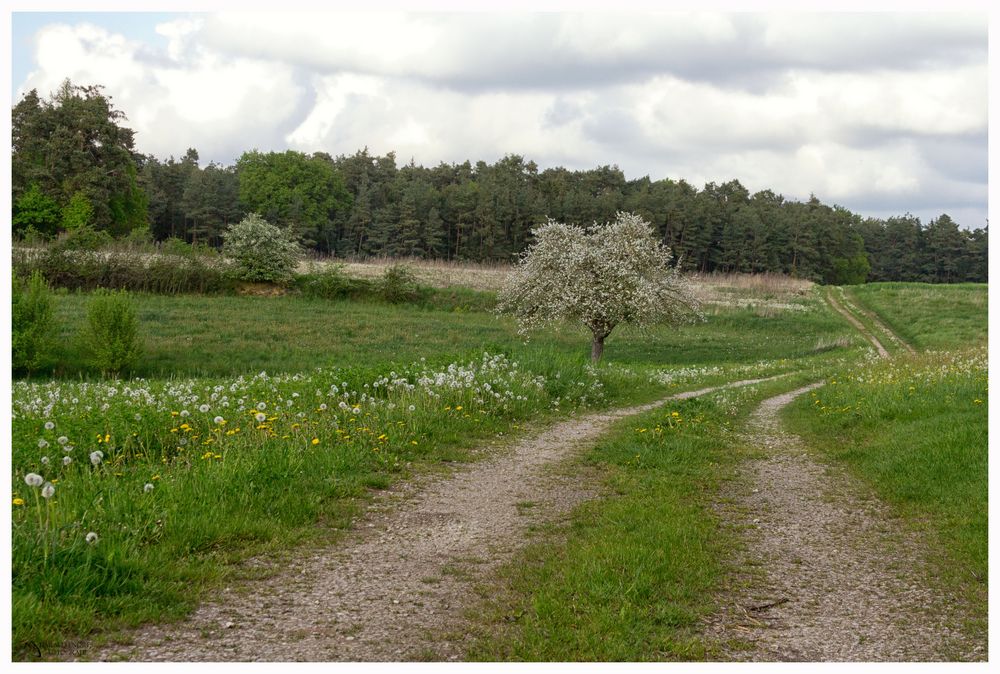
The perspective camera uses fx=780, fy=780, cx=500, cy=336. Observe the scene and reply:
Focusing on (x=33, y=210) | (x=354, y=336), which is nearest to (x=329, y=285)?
(x=354, y=336)

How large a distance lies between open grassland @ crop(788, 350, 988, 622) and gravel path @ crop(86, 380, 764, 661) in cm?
378

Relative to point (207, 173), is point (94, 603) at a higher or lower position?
lower

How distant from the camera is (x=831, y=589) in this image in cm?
642

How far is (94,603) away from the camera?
5.42 m

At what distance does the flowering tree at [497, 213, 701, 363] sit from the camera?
30.0 metres

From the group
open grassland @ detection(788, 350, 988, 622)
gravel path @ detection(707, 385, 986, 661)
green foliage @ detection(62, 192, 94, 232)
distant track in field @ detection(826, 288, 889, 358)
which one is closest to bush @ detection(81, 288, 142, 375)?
open grassland @ detection(788, 350, 988, 622)

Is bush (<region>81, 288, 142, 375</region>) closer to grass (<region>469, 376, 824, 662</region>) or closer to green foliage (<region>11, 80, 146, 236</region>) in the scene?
grass (<region>469, 376, 824, 662</region>)

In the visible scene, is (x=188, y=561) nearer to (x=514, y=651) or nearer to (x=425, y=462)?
(x=514, y=651)

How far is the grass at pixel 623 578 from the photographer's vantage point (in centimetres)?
524

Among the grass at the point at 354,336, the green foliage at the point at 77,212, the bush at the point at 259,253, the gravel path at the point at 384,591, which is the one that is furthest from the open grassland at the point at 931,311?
the green foliage at the point at 77,212

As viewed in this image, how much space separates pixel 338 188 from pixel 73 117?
45.0 m

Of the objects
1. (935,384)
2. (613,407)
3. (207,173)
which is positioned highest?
(207,173)

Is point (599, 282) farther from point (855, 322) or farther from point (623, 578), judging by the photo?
point (855, 322)

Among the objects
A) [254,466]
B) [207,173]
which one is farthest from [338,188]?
[254,466]
